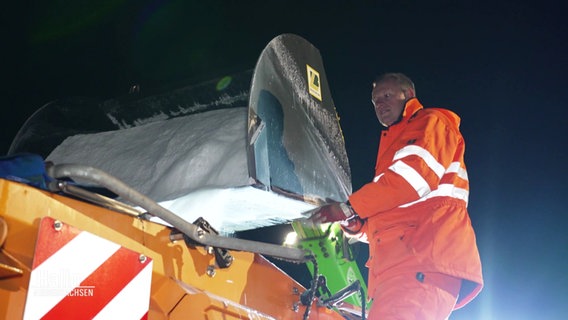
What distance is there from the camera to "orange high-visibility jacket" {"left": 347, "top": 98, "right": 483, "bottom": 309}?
97.7 inches

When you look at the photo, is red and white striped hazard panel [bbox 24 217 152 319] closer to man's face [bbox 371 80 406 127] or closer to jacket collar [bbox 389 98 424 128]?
jacket collar [bbox 389 98 424 128]

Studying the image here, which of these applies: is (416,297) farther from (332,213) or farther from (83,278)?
(83,278)

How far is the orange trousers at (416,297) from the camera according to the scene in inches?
91.7

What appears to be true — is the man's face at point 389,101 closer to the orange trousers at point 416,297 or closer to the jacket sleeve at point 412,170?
the jacket sleeve at point 412,170

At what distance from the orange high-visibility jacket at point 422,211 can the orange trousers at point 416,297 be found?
44 mm

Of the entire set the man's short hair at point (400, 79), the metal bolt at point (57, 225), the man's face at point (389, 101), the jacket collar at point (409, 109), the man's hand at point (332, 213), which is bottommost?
the metal bolt at point (57, 225)

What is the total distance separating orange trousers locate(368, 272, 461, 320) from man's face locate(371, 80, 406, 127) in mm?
1125

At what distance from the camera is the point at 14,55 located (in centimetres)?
571

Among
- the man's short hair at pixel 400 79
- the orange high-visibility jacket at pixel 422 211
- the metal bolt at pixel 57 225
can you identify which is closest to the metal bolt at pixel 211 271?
the metal bolt at pixel 57 225

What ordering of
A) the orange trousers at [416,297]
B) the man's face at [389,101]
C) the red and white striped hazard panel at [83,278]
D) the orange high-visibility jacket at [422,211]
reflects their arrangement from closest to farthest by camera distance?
the red and white striped hazard panel at [83,278], the orange trousers at [416,297], the orange high-visibility jacket at [422,211], the man's face at [389,101]

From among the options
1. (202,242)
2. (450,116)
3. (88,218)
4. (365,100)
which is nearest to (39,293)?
(88,218)

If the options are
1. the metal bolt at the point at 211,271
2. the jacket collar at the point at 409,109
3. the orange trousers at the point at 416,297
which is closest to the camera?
the metal bolt at the point at 211,271

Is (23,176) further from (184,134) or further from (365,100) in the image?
(365,100)

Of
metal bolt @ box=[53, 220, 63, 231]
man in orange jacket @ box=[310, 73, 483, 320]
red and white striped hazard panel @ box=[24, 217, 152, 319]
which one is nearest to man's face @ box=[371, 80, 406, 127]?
man in orange jacket @ box=[310, 73, 483, 320]
